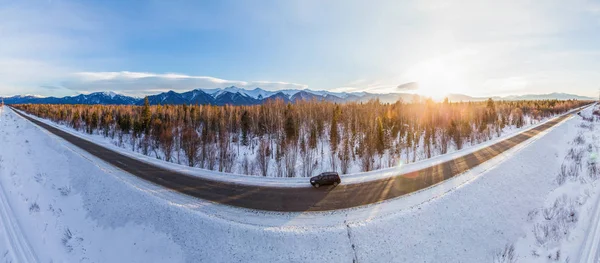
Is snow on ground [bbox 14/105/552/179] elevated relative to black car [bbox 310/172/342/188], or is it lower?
lower

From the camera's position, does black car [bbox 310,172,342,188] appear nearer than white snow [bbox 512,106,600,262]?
No

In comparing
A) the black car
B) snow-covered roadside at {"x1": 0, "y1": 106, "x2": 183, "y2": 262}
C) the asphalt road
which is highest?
the black car

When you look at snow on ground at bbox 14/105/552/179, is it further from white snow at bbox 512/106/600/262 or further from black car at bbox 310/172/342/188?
white snow at bbox 512/106/600/262

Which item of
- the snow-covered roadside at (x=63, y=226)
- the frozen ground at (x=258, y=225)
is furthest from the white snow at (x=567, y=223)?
the snow-covered roadside at (x=63, y=226)

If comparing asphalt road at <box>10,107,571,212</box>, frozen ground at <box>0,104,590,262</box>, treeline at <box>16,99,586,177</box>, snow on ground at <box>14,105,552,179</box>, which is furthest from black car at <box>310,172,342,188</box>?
treeline at <box>16,99,586,177</box>

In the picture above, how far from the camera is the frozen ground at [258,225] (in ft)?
55.1

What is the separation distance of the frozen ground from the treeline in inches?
590

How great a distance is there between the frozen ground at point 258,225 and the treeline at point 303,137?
1500 cm

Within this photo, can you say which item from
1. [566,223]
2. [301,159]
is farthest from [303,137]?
[566,223]

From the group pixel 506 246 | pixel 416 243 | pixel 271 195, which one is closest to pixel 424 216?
pixel 416 243

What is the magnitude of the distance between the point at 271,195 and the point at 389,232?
31.9 ft

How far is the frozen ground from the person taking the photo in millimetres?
16797

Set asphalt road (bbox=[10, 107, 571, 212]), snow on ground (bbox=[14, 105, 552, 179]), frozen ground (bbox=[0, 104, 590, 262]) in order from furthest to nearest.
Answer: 1. snow on ground (bbox=[14, 105, 552, 179])
2. asphalt road (bbox=[10, 107, 571, 212])
3. frozen ground (bbox=[0, 104, 590, 262])

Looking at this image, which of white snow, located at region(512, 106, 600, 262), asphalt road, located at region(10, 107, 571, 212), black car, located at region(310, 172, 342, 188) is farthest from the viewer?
black car, located at region(310, 172, 342, 188)
